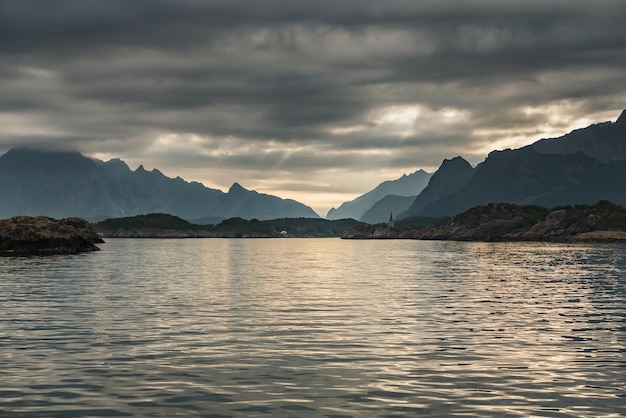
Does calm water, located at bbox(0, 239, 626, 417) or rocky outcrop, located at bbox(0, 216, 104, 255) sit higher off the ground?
rocky outcrop, located at bbox(0, 216, 104, 255)

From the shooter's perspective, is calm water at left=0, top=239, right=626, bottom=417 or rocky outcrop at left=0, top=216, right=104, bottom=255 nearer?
calm water at left=0, top=239, right=626, bottom=417

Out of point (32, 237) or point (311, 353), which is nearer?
point (311, 353)

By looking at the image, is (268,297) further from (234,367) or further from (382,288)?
(234,367)

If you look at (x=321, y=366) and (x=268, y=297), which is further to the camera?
(x=268, y=297)

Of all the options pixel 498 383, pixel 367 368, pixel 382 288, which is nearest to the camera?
pixel 498 383

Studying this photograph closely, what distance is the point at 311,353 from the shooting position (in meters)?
31.5

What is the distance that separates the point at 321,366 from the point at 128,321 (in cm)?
1885

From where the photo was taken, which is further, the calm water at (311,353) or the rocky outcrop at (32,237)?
the rocky outcrop at (32,237)

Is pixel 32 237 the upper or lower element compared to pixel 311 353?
upper

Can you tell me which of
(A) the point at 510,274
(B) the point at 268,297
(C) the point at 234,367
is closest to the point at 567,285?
(A) the point at 510,274

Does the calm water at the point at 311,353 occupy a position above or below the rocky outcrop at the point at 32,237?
below

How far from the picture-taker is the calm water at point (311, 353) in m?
22.0

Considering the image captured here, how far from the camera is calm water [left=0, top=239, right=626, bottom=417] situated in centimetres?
2200

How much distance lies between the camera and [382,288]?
225 feet
